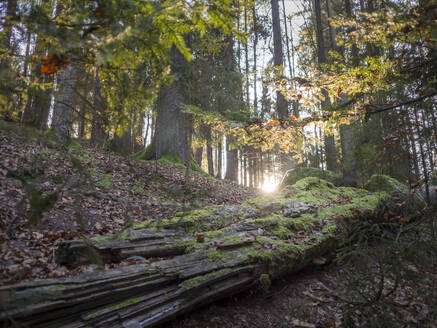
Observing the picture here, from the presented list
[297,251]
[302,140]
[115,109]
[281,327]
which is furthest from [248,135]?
[281,327]

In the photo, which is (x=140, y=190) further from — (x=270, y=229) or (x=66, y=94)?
(x=66, y=94)

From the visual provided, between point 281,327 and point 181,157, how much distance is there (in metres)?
8.81

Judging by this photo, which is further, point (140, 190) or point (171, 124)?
point (171, 124)

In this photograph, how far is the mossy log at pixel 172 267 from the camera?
2.15 meters

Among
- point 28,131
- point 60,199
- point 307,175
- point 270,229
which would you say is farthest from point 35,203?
point 307,175

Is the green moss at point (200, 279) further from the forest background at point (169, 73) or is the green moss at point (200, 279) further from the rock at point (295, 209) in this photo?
the rock at point (295, 209)

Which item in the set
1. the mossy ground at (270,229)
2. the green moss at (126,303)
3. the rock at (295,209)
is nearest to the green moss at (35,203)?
the green moss at (126,303)

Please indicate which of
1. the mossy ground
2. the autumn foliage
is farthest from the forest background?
the mossy ground

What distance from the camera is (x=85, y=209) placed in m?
5.14

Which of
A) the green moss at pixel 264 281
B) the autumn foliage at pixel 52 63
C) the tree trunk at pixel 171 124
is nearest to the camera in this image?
the autumn foliage at pixel 52 63

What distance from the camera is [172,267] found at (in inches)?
120

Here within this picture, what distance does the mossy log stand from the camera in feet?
7.05

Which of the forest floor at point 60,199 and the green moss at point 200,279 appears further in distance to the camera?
the green moss at point 200,279

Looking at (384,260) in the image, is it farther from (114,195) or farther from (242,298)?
(114,195)
